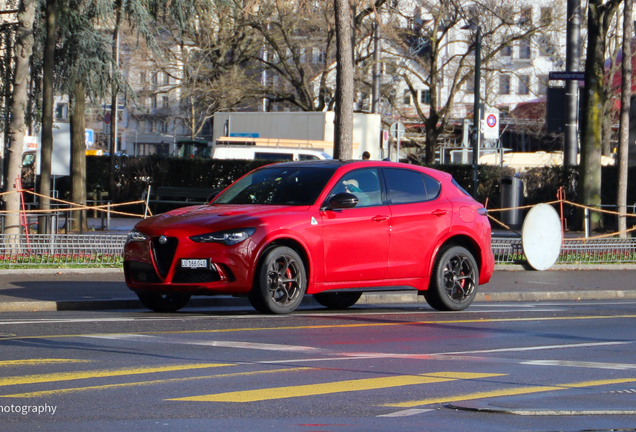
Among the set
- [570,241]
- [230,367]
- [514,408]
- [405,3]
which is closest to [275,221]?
[230,367]

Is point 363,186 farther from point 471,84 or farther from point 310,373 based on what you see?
point 471,84

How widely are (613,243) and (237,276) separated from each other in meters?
12.7

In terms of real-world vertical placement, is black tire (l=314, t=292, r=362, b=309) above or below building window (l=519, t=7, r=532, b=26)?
below

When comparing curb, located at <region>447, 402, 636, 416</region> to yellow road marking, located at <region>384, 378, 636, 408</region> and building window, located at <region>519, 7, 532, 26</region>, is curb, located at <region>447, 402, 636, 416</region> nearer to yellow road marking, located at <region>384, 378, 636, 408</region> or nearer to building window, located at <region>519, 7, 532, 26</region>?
yellow road marking, located at <region>384, 378, 636, 408</region>

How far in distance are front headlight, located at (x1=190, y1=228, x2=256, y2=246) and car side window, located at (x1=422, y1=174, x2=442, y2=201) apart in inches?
107

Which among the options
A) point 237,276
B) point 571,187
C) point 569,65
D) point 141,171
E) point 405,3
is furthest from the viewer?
point 405,3

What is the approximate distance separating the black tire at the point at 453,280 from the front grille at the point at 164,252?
3319 millimetres

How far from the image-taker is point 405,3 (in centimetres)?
4559

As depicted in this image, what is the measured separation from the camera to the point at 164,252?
10.3 metres

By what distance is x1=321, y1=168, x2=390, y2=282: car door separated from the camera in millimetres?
10758

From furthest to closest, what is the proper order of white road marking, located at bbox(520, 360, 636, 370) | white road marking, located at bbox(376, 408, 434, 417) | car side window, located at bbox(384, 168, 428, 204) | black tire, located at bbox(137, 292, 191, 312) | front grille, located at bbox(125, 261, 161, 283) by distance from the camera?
car side window, located at bbox(384, 168, 428, 204)
black tire, located at bbox(137, 292, 191, 312)
front grille, located at bbox(125, 261, 161, 283)
white road marking, located at bbox(520, 360, 636, 370)
white road marking, located at bbox(376, 408, 434, 417)

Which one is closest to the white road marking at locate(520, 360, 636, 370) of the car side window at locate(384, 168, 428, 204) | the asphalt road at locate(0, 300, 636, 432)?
A: the asphalt road at locate(0, 300, 636, 432)

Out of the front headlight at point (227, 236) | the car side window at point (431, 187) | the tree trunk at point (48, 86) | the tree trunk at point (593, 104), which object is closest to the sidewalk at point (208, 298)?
the front headlight at point (227, 236)

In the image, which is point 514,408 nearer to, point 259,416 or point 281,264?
point 259,416
